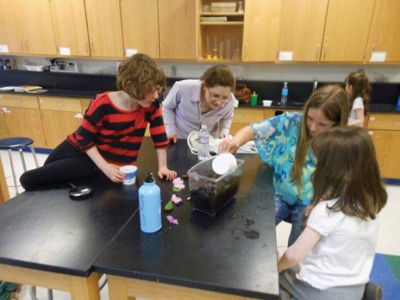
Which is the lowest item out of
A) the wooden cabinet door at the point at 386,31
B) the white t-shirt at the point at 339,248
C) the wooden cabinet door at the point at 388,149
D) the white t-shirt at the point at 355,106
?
the wooden cabinet door at the point at 388,149

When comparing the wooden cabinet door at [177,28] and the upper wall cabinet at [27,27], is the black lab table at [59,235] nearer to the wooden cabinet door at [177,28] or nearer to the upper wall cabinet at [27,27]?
the wooden cabinet door at [177,28]

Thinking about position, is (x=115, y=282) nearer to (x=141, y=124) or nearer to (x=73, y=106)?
(x=141, y=124)

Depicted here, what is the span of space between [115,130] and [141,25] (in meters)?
2.47

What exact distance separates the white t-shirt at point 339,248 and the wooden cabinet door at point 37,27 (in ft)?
13.1

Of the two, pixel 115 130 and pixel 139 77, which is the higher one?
pixel 139 77

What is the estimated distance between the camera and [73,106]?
3.81m

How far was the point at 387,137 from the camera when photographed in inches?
124

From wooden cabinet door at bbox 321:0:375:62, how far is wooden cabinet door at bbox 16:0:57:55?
3.35 metres

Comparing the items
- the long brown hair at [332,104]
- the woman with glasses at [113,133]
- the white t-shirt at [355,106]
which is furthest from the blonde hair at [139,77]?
the white t-shirt at [355,106]

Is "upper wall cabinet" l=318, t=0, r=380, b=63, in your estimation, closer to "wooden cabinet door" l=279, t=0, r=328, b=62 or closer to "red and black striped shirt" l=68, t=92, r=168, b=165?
"wooden cabinet door" l=279, t=0, r=328, b=62

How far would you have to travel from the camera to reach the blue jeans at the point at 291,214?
1.55 m

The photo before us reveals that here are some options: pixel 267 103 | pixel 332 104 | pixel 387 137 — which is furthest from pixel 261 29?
pixel 332 104

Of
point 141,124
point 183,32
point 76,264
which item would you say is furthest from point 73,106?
point 76,264

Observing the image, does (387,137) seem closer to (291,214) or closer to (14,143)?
(291,214)
